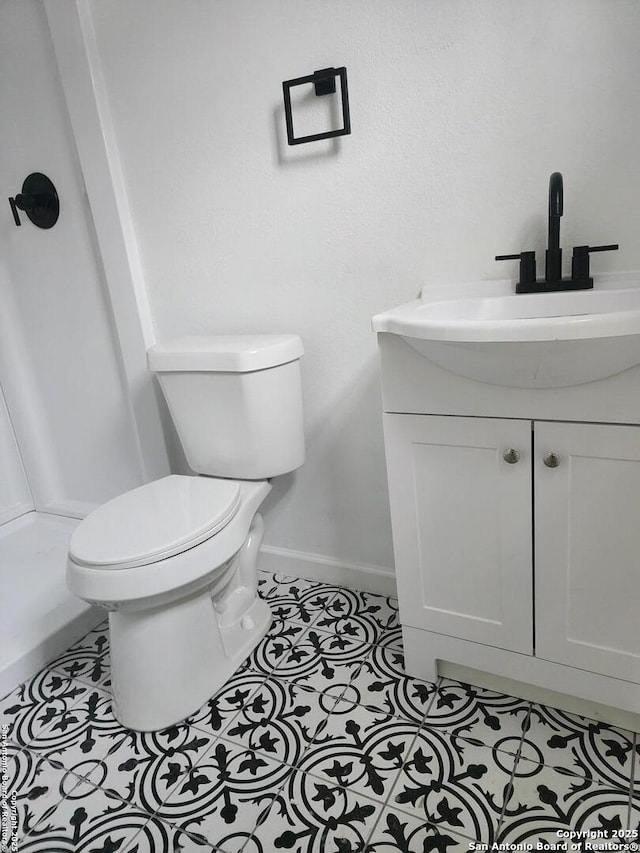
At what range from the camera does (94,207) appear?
1.71 meters

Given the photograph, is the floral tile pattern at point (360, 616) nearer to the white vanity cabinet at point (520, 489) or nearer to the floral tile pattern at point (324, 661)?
the floral tile pattern at point (324, 661)

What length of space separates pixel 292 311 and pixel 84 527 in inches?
31.0

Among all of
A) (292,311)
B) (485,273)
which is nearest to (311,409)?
(292,311)

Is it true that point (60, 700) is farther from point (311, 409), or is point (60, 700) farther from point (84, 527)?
point (311, 409)

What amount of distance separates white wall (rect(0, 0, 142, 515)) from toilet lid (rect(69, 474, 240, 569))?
2.13ft

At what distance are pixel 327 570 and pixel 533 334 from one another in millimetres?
1152

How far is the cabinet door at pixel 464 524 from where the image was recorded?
3.62 feet

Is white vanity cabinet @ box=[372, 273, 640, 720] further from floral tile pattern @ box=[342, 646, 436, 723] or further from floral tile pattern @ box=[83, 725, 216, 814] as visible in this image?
floral tile pattern @ box=[83, 725, 216, 814]

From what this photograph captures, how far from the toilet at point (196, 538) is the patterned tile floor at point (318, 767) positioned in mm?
110

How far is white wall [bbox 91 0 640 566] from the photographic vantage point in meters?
1.15

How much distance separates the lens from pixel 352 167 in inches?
54.5

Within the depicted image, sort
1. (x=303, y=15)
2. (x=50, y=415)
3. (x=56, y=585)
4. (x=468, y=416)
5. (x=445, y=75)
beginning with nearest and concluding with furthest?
1. (x=468, y=416)
2. (x=445, y=75)
3. (x=303, y=15)
4. (x=56, y=585)
5. (x=50, y=415)

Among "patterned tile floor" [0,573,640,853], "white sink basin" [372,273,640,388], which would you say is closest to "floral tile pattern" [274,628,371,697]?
"patterned tile floor" [0,573,640,853]

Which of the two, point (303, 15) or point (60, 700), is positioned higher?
point (303, 15)
